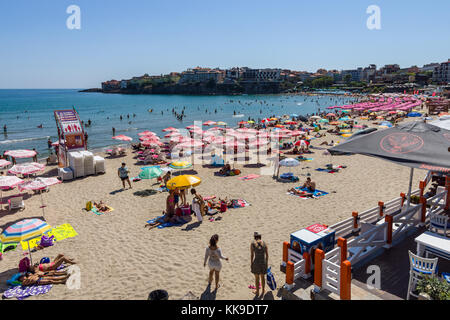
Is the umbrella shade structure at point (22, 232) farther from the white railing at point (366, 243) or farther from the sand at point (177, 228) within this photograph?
the white railing at point (366, 243)

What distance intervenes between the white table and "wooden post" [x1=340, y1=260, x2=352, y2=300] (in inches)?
68.9

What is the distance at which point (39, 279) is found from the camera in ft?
22.4

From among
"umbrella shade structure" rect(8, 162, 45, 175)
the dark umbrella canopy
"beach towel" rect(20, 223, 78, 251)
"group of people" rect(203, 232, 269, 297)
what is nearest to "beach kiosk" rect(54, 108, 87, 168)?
"umbrella shade structure" rect(8, 162, 45, 175)

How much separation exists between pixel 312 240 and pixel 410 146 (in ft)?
8.21

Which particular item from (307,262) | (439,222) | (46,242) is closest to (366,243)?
(307,262)

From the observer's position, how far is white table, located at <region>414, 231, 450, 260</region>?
5191 mm

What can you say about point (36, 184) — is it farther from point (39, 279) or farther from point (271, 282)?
point (271, 282)

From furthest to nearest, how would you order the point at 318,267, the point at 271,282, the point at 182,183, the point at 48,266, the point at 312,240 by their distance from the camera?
1. the point at 182,183
2. the point at 48,266
3. the point at 271,282
4. the point at 312,240
5. the point at 318,267

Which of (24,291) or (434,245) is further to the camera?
(24,291)

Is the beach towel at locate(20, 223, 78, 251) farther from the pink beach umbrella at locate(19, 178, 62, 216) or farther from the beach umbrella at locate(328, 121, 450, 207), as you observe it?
the beach umbrella at locate(328, 121, 450, 207)

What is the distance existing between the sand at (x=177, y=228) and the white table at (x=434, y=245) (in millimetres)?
2802
